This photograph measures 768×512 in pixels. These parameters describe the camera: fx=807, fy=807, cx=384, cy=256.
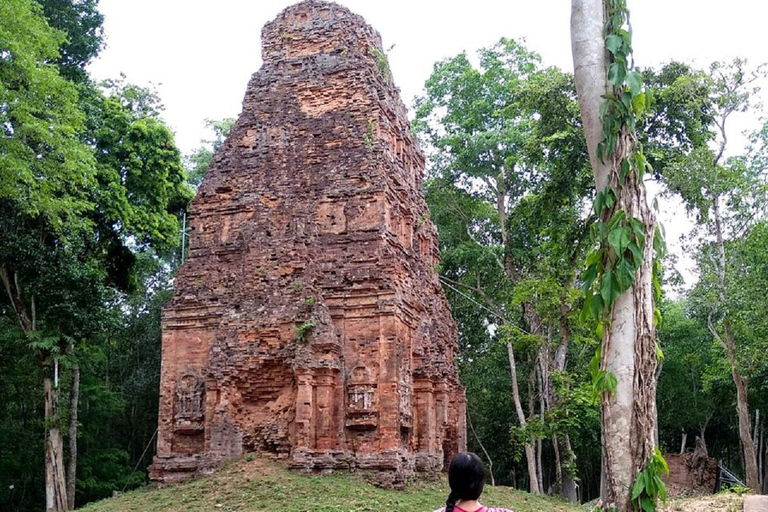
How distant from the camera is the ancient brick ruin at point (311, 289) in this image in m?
15.2

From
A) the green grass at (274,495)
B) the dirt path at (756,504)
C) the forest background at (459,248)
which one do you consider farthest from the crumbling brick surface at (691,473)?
the dirt path at (756,504)

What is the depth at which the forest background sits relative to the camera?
685 inches

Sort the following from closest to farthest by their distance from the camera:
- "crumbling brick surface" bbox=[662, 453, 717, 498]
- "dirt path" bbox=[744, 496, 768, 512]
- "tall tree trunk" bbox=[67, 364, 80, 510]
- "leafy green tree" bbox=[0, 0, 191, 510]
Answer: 1. "dirt path" bbox=[744, 496, 768, 512]
2. "leafy green tree" bbox=[0, 0, 191, 510]
3. "tall tree trunk" bbox=[67, 364, 80, 510]
4. "crumbling brick surface" bbox=[662, 453, 717, 498]

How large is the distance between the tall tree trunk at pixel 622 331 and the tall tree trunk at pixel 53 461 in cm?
1702

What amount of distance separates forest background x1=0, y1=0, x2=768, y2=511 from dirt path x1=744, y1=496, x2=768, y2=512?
431 centimetres

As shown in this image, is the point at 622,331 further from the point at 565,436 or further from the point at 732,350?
the point at 565,436

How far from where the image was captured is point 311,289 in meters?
15.7

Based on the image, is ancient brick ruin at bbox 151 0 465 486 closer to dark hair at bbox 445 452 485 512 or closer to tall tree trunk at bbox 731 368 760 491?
tall tree trunk at bbox 731 368 760 491

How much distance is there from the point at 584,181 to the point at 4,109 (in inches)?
494

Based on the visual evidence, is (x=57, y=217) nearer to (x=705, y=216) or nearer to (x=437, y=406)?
(x=437, y=406)

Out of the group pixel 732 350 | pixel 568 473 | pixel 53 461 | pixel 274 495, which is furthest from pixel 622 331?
pixel 568 473

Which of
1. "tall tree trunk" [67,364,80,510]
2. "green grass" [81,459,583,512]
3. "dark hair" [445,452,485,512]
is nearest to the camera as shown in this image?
"dark hair" [445,452,485,512]

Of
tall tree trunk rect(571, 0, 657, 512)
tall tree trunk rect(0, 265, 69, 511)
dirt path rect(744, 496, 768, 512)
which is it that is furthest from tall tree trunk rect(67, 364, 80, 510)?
tall tree trunk rect(571, 0, 657, 512)

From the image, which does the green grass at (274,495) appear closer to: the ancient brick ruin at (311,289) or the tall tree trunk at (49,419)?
the ancient brick ruin at (311,289)
